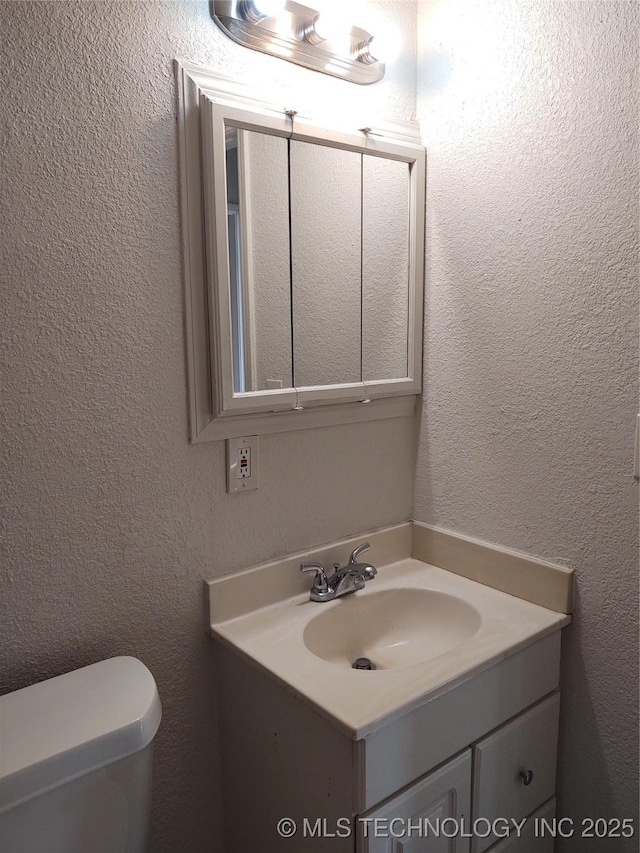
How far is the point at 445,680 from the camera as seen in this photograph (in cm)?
109

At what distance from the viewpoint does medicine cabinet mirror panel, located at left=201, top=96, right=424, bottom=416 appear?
121cm

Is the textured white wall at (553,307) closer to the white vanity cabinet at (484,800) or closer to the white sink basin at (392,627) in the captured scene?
the white vanity cabinet at (484,800)

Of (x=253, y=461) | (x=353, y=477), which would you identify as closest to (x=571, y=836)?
(x=353, y=477)

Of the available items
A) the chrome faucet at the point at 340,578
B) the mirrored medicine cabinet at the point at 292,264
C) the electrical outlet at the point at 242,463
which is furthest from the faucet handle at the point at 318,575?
the mirrored medicine cabinet at the point at 292,264

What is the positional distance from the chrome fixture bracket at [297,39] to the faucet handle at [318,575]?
1081 millimetres

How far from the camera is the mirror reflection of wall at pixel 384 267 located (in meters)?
1.45

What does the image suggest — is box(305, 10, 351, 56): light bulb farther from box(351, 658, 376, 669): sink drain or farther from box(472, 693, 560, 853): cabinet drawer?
box(472, 693, 560, 853): cabinet drawer

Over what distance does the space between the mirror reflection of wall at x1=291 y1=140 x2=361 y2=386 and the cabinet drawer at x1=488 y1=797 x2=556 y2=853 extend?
3.39 ft

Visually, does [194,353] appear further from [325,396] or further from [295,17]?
[295,17]

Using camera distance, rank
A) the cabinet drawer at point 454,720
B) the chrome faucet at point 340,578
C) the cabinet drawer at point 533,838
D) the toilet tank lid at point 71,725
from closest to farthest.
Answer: the toilet tank lid at point 71,725 < the cabinet drawer at point 454,720 < the cabinet drawer at point 533,838 < the chrome faucet at point 340,578

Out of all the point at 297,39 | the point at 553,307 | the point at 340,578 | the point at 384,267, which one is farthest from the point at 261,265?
the point at 340,578

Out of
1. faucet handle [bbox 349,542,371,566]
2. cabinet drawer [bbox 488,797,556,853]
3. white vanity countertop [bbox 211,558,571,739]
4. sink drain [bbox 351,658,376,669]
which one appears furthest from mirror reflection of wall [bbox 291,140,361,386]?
cabinet drawer [bbox 488,797,556,853]

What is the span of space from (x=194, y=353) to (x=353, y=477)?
528mm

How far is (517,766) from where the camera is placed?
4.17ft
